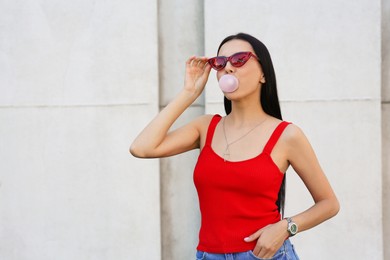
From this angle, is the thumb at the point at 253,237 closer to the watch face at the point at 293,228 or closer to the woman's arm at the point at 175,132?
the watch face at the point at 293,228

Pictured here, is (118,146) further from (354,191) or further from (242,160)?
(242,160)

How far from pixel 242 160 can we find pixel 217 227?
0.89ft

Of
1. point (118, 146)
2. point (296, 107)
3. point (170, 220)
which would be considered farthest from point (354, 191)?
point (118, 146)

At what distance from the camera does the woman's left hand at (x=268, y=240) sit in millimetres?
2049

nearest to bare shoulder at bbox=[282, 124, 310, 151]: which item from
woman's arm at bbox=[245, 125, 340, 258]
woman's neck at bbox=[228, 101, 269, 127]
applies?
woman's arm at bbox=[245, 125, 340, 258]

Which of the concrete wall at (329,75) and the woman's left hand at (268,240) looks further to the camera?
the concrete wall at (329,75)

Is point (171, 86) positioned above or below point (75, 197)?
above

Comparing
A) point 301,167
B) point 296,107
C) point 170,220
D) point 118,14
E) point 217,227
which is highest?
point 118,14

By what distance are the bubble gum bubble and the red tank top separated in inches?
9.6

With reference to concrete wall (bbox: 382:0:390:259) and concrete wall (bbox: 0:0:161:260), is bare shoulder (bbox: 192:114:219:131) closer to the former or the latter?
concrete wall (bbox: 0:0:161:260)

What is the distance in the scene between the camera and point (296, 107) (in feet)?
12.8

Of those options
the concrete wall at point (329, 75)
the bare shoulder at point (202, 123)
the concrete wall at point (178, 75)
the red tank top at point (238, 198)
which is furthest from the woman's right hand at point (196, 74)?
the concrete wall at point (178, 75)

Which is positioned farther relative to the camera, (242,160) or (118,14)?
(118,14)

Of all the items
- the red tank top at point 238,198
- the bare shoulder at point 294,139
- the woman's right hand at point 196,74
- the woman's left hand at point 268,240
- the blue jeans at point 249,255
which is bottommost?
the blue jeans at point 249,255
